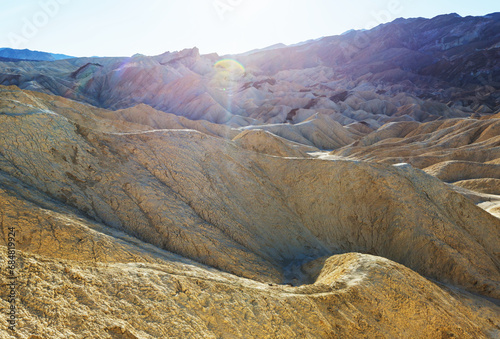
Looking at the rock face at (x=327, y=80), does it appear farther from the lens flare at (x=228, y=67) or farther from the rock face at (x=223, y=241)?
the rock face at (x=223, y=241)

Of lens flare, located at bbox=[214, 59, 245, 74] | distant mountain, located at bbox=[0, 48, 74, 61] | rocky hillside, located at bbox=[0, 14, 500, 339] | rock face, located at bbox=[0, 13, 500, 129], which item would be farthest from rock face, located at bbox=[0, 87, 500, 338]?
distant mountain, located at bbox=[0, 48, 74, 61]

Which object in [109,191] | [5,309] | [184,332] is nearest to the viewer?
[5,309]

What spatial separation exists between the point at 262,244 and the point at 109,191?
422cm

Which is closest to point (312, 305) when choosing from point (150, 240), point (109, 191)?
point (150, 240)

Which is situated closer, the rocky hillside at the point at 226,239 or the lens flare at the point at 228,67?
the rocky hillside at the point at 226,239

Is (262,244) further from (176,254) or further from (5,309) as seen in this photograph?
(5,309)

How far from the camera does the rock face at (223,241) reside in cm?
416

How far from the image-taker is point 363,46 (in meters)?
103

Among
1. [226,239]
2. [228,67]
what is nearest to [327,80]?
[228,67]

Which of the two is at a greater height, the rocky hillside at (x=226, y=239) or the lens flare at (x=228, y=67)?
the lens flare at (x=228, y=67)

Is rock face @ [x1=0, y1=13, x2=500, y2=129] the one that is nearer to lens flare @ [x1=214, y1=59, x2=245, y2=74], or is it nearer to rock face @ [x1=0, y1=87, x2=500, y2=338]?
lens flare @ [x1=214, y1=59, x2=245, y2=74]

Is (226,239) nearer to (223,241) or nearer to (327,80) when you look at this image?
(223,241)

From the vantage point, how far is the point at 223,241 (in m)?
8.10

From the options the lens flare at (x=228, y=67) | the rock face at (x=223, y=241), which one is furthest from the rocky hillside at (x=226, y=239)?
the lens flare at (x=228, y=67)
